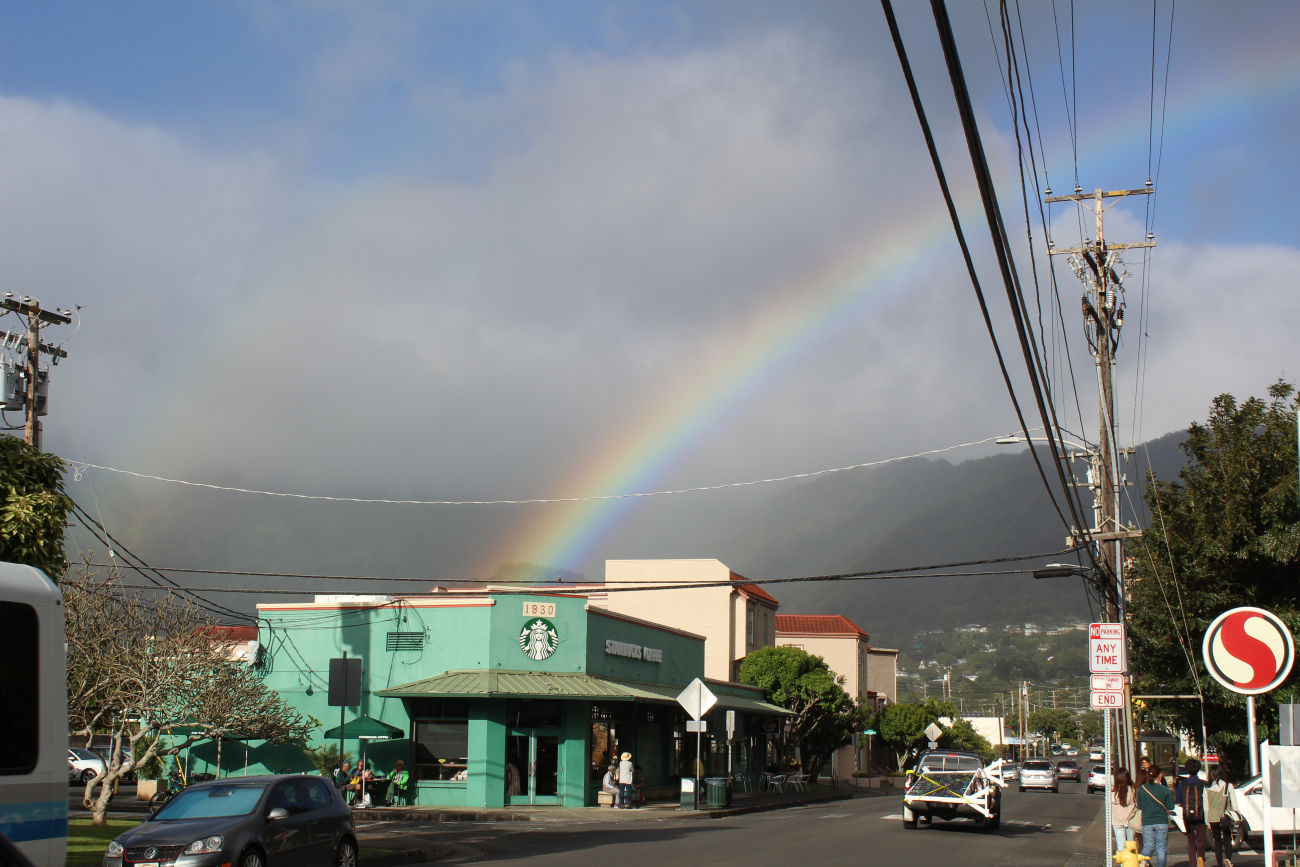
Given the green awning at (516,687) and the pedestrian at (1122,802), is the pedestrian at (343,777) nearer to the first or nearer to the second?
the green awning at (516,687)

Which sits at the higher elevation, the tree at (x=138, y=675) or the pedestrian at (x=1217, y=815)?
the tree at (x=138, y=675)

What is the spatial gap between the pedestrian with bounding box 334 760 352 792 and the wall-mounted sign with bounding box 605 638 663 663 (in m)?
8.60

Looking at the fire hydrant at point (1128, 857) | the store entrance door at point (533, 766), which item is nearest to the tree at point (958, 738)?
the store entrance door at point (533, 766)

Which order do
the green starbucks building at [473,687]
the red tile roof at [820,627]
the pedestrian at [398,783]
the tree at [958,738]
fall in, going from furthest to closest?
the tree at [958,738], the red tile roof at [820,627], the green starbucks building at [473,687], the pedestrian at [398,783]

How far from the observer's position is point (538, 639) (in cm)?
3475

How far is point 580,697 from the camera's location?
32.6m

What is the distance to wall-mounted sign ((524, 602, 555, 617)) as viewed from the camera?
34.8 m

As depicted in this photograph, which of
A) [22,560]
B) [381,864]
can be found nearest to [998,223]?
[22,560]

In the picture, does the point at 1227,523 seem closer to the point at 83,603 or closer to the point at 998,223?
the point at 998,223

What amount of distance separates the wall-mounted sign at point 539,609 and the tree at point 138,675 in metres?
8.49

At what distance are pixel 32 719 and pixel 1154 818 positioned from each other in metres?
14.3

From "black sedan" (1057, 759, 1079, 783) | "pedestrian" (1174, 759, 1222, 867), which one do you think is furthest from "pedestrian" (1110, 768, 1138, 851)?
"black sedan" (1057, 759, 1079, 783)

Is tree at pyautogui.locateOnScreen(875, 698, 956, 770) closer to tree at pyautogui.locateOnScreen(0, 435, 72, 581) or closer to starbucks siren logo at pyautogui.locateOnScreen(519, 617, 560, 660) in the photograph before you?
starbucks siren logo at pyautogui.locateOnScreen(519, 617, 560, 660)

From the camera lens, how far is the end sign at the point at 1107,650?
683 inches
